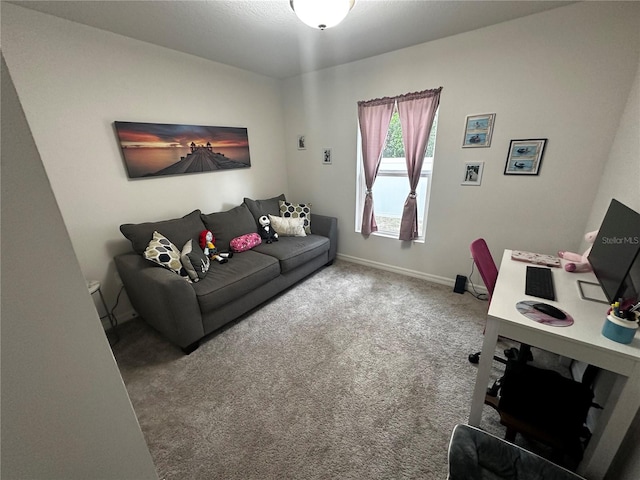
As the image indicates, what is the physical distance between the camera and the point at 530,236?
2.32 metres

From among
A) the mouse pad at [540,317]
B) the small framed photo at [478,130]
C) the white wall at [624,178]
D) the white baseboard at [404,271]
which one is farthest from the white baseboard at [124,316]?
the small framed photo at [478,130]

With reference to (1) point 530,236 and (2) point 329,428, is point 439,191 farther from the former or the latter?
(2) point 329,428

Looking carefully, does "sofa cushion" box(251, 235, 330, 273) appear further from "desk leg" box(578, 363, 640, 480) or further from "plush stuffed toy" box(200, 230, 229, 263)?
"desk leg" box(578, 363, 640, 480)

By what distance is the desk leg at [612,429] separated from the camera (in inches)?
36.9

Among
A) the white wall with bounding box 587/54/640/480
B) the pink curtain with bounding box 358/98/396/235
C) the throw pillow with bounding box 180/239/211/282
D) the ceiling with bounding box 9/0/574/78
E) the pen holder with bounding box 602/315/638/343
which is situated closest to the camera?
the pen holder with bounding box 602/315/638/343

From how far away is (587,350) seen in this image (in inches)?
38.9

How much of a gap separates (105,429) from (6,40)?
2.52m

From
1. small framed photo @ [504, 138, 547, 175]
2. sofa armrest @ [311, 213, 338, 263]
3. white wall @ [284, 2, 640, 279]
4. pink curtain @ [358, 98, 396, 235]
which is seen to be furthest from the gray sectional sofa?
small framed photo @ [504, 138, 547, 175]

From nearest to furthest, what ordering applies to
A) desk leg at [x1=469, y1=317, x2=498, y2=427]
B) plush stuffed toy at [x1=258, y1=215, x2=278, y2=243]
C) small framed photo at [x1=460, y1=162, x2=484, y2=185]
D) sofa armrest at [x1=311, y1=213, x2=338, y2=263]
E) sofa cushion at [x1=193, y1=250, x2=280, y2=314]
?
desk leg at [x1=469, y1=317, x2=498, y2=427], sofa cushion at [x1=193, y1=250, x2=280, y2=314], small framed photo at [x1=460, y1=162, x2=484, y2=185], plush stuffed toy at [x1=258, y1=215, x2=278, y2=243], sofa armrest at [x1=311, y1=213, x2=338, y2=263]

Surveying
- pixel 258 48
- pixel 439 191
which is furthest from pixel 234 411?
pixel 258 48

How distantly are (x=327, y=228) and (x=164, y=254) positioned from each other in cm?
185

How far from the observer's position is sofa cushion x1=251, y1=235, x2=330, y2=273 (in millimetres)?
2605

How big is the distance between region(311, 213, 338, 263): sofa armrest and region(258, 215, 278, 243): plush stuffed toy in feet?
1.84

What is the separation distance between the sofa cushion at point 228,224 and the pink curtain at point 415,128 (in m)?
1.84
